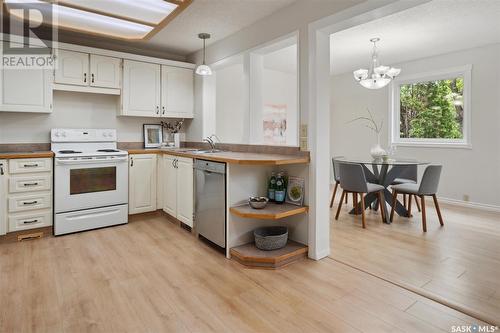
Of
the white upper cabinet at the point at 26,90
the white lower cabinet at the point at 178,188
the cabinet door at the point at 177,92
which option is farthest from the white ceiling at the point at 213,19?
the white lower cabinet at the point at 178,188

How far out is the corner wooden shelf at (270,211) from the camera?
257 cm

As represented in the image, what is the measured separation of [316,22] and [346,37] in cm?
172

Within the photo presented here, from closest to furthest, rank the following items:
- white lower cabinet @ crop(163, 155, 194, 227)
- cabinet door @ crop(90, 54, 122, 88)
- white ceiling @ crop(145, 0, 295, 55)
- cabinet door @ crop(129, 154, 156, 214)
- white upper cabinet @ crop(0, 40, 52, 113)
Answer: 1. white ceiling @ crop(145, 0, 295, 55)
2. white upper cabinet @ crop(0, 40, 52, 113)
3. white lower cabinet @ crop(163, 155, 194, 227)
4. cabinet door @ crop(90, 54, 122, 88)
5. cabinet door @ crop(129, 154, 156, 214)

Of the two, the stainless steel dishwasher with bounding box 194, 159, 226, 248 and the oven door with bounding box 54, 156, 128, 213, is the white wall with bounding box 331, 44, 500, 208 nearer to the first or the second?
the stainless steel dishwasher with bounding box 194, 159, 226, 248

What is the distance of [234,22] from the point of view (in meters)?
3.39

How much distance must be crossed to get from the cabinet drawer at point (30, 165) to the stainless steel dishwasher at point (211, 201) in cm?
163

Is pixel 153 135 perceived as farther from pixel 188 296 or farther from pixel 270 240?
pixel 188 296

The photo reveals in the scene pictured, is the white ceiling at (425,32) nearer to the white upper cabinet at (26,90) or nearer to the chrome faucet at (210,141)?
the chrome faucet at (210,141)

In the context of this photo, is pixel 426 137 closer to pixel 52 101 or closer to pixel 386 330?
pixel 386 330

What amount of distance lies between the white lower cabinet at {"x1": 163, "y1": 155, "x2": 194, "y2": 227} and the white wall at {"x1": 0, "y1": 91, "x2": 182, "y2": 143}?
92cm

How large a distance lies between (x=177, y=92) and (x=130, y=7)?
5.60 ft

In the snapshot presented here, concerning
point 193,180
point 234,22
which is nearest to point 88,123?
point 193,180

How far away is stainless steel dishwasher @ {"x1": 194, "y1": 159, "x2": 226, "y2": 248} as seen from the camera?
279 centimetres

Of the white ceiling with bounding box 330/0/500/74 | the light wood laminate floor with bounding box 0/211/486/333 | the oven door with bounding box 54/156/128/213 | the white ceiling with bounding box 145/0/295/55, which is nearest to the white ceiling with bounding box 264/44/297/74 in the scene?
the white ceiling with bounding box 330/0/500/74
